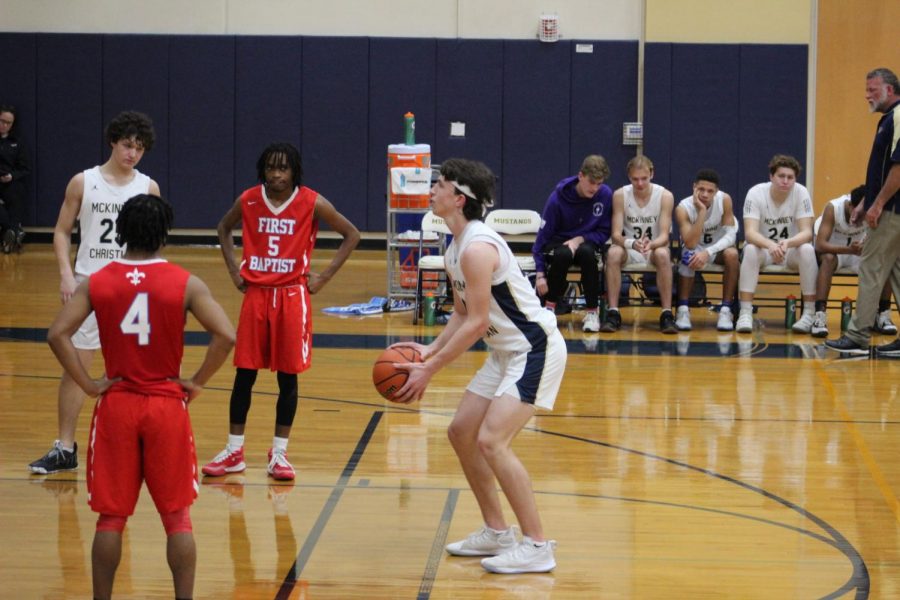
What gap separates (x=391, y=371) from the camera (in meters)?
4.87

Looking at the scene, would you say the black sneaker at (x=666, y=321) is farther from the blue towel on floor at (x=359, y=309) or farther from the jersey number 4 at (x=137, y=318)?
the jersey number 4 at (x=137, y=318)

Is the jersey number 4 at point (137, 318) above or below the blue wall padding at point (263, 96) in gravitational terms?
below

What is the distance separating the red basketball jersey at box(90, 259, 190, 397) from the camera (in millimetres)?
3826

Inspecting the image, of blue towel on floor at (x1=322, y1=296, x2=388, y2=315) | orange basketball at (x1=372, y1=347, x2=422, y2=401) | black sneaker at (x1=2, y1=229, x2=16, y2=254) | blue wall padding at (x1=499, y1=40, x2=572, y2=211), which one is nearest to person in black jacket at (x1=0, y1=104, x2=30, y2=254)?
black sneaker at (x1=2, y1=229, x2=16, y2=254)

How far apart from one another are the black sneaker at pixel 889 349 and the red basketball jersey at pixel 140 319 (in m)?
6.55

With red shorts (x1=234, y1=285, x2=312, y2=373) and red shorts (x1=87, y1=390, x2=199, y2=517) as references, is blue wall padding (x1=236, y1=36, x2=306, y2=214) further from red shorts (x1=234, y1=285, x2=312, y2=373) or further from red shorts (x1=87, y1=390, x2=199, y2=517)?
red shorts (x1=87, y1=390, x2=199, y2=517)

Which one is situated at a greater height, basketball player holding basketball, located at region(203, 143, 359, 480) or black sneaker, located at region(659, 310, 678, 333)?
basketball player holding basketball, located at region(203, 143, 359, 480)

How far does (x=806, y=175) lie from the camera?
15156 mm

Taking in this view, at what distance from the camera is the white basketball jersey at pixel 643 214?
10.3 m

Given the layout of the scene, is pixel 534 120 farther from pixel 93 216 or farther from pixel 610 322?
pixel 93 216

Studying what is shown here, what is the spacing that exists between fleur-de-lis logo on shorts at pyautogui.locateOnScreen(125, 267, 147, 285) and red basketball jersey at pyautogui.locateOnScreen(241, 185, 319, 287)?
2.05 m

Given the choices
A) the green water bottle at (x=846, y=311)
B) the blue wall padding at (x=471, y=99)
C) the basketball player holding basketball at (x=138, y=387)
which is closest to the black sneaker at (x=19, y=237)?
the blue wall padding at (x=471, y=99)

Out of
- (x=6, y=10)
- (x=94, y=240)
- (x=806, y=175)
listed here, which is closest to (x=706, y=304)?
(x=806, y=175)

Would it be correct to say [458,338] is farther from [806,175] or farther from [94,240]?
[806,175]
